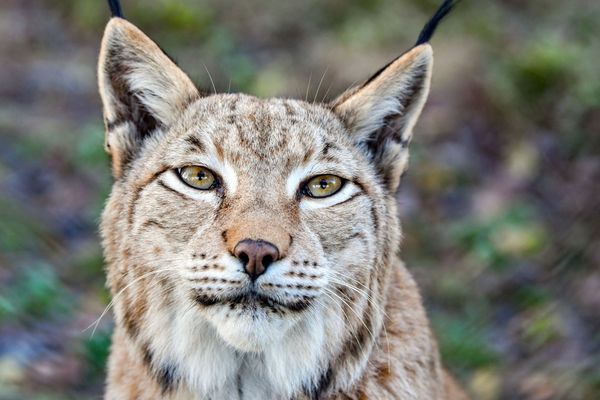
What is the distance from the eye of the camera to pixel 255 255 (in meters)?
3.51

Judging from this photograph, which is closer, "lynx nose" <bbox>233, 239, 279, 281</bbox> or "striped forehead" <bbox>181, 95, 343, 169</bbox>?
"lynx nose" <bbox>233, 239, 279, 281</bbox>

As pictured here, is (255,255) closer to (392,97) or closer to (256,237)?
(256,237)

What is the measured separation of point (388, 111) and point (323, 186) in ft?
1.99

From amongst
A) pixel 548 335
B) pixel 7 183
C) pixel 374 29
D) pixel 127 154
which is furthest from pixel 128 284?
pixel 374 29

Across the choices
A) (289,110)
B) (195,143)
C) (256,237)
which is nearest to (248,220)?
(256,237)

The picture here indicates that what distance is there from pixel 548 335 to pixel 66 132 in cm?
517

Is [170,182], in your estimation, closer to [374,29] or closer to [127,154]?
[127,154]

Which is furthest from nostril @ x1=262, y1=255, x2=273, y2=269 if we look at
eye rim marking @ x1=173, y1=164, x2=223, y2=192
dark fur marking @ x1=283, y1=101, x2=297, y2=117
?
dark fur marking @ x1=283, y1=101, x2=297, y2=117

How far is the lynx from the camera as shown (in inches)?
145

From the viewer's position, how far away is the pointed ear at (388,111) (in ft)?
14.2

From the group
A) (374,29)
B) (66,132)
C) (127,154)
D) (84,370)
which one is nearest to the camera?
(127,154)

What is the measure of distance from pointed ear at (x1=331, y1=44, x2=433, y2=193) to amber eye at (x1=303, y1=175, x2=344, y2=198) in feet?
1.27

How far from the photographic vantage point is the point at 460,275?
7492mm

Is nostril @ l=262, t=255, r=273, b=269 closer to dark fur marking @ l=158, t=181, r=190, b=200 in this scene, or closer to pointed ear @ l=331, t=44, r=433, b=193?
dark fur marking @ l=158, t=181, r=190, b=200
